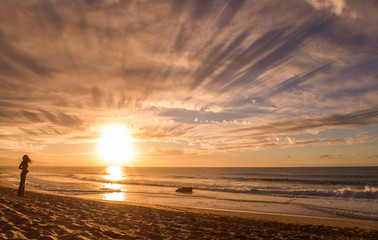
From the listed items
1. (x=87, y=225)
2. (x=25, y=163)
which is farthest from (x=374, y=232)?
(x=25, y=163)

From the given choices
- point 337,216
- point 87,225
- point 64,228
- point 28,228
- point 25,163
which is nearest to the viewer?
point 28,228

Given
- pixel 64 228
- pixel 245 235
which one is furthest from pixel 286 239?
pixel 64 228

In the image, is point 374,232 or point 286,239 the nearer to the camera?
point 286,239

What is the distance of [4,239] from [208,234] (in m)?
6.14

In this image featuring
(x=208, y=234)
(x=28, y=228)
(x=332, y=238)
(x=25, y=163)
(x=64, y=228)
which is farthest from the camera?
(x=25, y=163)

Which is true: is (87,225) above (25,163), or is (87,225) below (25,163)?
below

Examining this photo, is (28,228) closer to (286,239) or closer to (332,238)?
(286,239)

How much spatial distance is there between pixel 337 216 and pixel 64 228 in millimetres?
17122

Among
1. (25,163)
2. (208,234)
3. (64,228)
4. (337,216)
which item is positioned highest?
(25,163)

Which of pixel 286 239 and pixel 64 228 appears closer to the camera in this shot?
pixel 64 228

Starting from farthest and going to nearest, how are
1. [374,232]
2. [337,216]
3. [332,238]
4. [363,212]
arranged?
1. [363,212]
2. [337,216]
3. [374,232]
4. [332,238]

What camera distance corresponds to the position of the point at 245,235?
27.8ft

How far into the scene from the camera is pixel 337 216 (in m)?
15.4

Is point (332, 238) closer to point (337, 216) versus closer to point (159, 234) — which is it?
point (159, 234)
